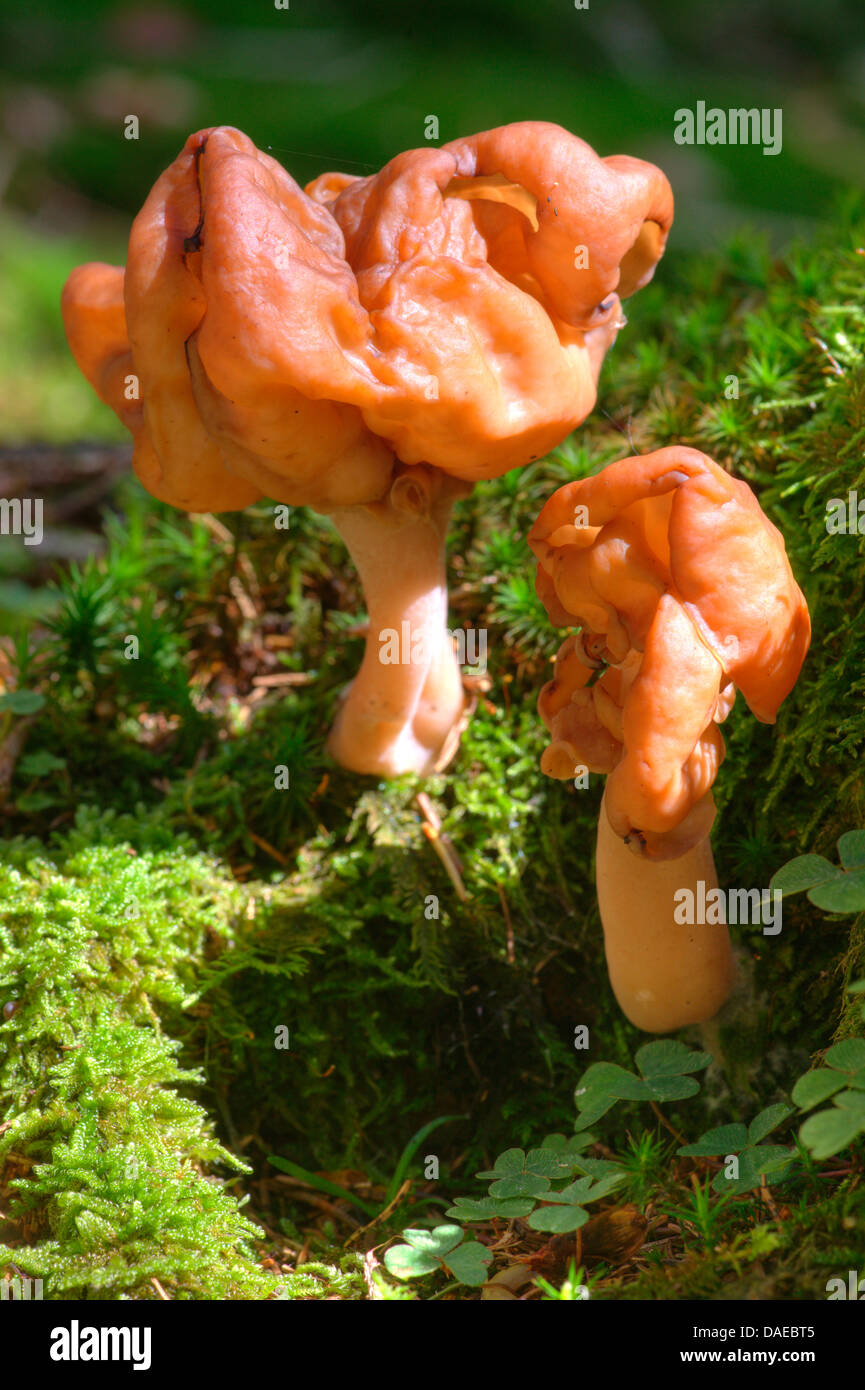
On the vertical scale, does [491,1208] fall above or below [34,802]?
below

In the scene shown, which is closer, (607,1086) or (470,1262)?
(470,1262)

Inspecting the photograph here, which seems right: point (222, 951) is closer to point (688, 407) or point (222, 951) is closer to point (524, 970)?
point (524, 970)

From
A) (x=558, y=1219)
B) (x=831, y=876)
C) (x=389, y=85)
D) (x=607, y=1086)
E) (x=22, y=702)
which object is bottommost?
(x=558, y=1219)

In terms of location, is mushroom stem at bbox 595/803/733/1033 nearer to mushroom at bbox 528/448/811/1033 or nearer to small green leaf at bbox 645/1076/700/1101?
mushroom at bbox 528/448/811/1033

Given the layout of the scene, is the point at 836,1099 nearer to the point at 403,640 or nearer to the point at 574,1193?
the point at 574,1193

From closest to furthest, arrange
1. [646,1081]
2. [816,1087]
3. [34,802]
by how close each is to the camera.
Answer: [816,1087], [646,1081], [34,802]

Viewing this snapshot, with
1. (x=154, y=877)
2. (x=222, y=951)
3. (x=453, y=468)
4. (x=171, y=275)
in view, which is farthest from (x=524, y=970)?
(x=171, y=275)

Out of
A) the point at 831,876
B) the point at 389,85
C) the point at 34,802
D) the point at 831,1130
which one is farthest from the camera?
the point at 389,85

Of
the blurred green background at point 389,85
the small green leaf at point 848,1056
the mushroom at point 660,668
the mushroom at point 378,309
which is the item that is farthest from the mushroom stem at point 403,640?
the blurred green background at point 389,85

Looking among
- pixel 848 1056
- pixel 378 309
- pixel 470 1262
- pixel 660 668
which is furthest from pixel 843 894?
pixel 378 309
